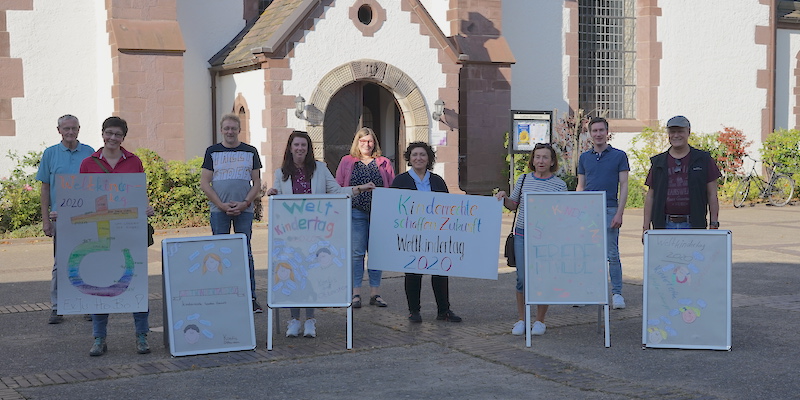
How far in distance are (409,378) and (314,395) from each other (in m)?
0.72

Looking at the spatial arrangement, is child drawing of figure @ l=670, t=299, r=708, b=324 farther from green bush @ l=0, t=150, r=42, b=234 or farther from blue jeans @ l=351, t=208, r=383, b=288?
green bush @ l=0, t=150, r=42, b=234

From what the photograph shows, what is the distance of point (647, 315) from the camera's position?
23.4 ft

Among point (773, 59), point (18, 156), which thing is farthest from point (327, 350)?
point (773, 59)

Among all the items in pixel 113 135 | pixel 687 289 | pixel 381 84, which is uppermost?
pixel 381 84

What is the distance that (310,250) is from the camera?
7.45 metres

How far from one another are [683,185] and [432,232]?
6.70 feet

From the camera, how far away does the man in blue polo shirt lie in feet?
28.2

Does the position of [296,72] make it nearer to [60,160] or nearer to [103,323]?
[60,160]

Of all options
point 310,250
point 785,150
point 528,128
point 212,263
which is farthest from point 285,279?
point 785,150

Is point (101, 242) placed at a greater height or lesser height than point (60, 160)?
lesser

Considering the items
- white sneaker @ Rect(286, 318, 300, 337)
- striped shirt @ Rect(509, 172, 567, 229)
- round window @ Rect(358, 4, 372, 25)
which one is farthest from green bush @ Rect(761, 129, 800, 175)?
white sneaker @ Rect(286, 318, 300, 337)

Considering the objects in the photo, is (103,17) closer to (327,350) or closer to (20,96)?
(20,96)

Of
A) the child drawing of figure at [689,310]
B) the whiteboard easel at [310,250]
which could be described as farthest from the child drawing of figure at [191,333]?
the child drawing of figure at [689,310]

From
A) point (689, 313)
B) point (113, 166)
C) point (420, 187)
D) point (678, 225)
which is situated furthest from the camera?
point (420, 187)
